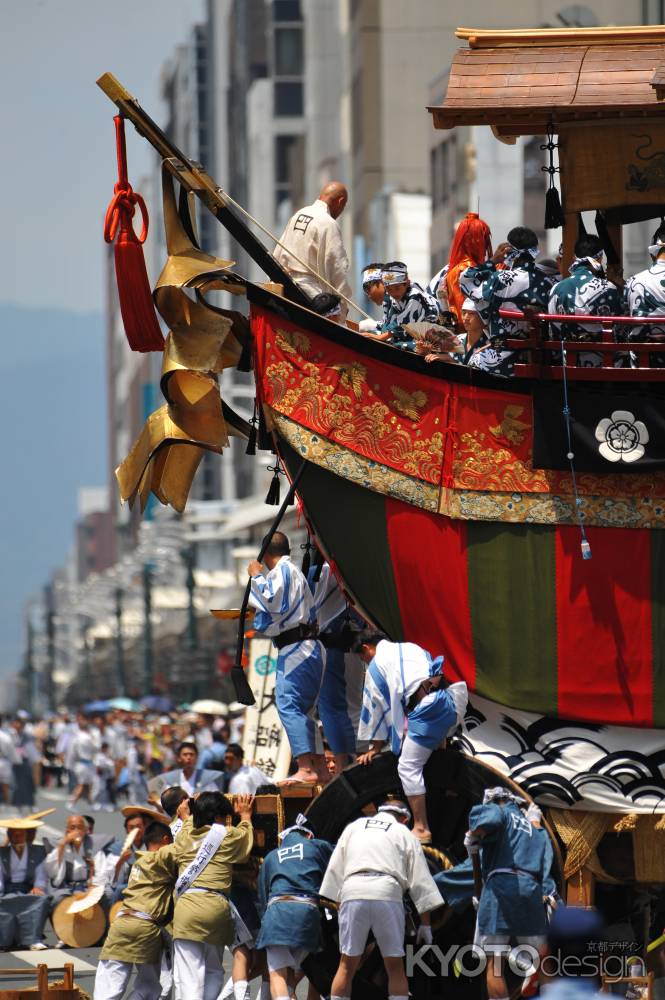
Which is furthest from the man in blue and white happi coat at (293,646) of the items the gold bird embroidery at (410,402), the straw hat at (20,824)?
the straw hat at (20,824)

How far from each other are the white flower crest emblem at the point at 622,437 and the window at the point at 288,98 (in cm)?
9000

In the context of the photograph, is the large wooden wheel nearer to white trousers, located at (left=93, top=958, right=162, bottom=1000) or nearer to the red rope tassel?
white trousers, located at (left=93, top=958, right=162, bottom=1000)

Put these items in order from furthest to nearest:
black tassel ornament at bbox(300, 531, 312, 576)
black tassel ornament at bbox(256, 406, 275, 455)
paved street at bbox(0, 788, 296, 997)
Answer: paved street at bbox(0, 788, 296, 997) < black tassel ornament at bbox(300, 531, 312, 576) < black tassel ornament at bbox(256, 406, 275, 455)

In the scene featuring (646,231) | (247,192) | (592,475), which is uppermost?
(247,192)

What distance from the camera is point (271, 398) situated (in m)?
12.7

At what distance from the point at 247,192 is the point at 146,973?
97.5 meters

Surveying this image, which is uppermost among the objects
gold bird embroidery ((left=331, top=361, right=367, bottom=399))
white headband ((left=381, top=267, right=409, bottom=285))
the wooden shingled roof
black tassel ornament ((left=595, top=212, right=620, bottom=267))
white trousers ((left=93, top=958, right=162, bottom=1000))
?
the wooden shingled roof

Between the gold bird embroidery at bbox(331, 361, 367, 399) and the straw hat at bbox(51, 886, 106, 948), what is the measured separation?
7.21m

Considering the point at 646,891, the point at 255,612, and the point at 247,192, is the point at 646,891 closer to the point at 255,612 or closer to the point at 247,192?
the point at 255,612

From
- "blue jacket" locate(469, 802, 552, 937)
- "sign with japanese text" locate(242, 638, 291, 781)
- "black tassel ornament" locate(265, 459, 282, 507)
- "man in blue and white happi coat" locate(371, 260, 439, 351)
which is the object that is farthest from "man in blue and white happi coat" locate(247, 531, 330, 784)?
"sign with japanese text" locate(242, 638, 291, 781)

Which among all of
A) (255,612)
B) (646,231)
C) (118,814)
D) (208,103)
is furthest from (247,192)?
(255,612)

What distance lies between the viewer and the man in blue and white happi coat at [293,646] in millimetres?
13234

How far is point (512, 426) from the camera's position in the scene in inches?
484

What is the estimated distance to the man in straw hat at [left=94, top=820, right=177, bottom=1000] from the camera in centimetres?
1264
